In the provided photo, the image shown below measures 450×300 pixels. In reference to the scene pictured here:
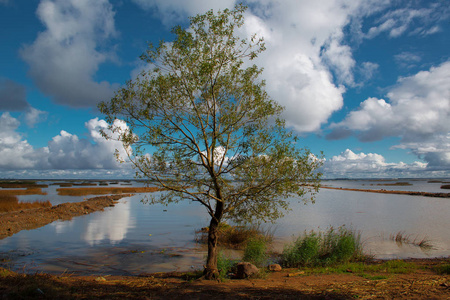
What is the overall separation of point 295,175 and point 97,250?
52.5 feet

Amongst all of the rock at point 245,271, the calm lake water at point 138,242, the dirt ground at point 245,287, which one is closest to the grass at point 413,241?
the calm lake water at point 138,242

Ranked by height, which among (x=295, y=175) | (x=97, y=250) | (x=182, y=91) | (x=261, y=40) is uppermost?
(x=261, y=40)

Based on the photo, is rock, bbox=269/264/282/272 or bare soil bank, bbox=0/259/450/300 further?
rock, bbox=269/264/282/272

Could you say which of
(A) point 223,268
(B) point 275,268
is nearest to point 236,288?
(A) point 223,268

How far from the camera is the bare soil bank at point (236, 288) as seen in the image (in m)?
9.30

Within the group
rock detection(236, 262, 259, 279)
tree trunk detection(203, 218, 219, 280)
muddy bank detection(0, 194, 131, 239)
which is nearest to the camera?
tree trunk detection(203, 218, 219, 280)

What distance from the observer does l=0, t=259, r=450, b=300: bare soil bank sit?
930 centimetres

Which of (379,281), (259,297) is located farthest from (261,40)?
(379,281)

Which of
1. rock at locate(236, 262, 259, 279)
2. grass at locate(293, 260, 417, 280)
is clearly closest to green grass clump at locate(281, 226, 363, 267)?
grass at locate(293, 260, 417, 280)

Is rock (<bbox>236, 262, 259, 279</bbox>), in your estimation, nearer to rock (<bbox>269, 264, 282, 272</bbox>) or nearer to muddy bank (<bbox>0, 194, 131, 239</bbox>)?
rock (<bbox>269, 264, 282, 272</bbox>)

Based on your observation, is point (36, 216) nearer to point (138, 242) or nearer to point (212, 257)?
point (138, 242)

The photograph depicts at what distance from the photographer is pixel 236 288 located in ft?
35.6

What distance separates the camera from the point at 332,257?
16297 mm

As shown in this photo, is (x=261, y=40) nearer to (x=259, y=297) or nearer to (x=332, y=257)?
(x=259, y=297)
